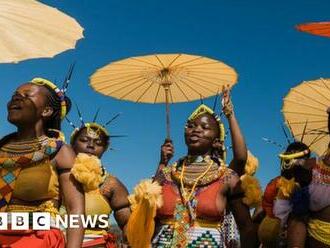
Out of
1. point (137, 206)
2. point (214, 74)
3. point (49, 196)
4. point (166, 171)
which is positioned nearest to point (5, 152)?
point (49, 196)

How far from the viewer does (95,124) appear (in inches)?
309

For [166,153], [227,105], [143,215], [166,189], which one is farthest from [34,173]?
[166,153]

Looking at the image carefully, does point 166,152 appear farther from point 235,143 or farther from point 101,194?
point 235,143

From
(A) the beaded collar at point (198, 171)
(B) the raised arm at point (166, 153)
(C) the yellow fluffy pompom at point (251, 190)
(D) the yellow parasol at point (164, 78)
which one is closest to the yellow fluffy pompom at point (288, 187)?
(A) the beaded collar at point (198, 171)

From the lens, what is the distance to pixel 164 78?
884cm

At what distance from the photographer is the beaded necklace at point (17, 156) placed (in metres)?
4.31

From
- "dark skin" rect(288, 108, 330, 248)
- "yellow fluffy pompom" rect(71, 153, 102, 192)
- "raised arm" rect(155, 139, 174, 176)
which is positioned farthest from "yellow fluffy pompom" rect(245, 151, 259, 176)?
"yellow fluffy pompom" rect(71, 153, 102, 192)

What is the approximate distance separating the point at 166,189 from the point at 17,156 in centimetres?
177

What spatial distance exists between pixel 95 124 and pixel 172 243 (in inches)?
→ 101

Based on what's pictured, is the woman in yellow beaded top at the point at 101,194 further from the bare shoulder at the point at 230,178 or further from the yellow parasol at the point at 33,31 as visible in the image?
the yellow parasol at the point at 33,31

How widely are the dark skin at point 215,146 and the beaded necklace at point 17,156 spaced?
66.9 inches

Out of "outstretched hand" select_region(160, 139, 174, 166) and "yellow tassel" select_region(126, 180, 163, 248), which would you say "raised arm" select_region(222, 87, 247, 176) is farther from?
"outstretched hand" select_region(160, 139, 174, 166)

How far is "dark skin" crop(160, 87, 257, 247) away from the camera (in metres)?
5.72

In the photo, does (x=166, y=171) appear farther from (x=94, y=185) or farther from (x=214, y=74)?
(x=214, y=74)
